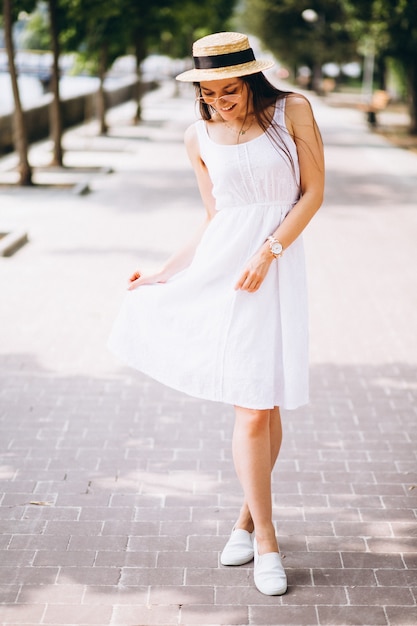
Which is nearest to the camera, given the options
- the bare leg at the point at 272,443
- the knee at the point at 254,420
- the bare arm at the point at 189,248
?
the knee at the point at 254,420

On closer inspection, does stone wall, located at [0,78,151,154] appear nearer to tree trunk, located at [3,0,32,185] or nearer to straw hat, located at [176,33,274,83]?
tree trunk, located at [3,0,32,185]

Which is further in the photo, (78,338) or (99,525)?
(78,338)

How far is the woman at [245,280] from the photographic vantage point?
315 centimetres

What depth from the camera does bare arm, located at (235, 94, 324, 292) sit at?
10.3ft

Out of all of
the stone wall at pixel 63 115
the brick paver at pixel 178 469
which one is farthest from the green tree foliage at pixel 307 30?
the brick paver at pixel 178 469

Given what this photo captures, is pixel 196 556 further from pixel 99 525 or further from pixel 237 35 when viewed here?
pixel 237 35

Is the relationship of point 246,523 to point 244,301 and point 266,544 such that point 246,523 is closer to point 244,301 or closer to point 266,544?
point 266,544

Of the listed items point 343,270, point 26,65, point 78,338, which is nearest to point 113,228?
point 343,270

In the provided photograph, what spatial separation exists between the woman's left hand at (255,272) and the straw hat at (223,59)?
2.08ft

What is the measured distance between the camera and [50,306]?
25.0 feet

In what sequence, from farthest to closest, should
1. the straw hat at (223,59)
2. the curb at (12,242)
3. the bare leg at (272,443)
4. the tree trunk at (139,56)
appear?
the tree trunk at (139,56), the curb at (12,242), the bare leg at (272,443), the straw hat at (223,59)

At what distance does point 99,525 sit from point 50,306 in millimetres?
3985

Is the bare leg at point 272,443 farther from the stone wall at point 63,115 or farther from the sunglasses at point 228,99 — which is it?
the stone wall at point 63,115

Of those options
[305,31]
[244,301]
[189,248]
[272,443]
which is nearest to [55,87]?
[189,248]
